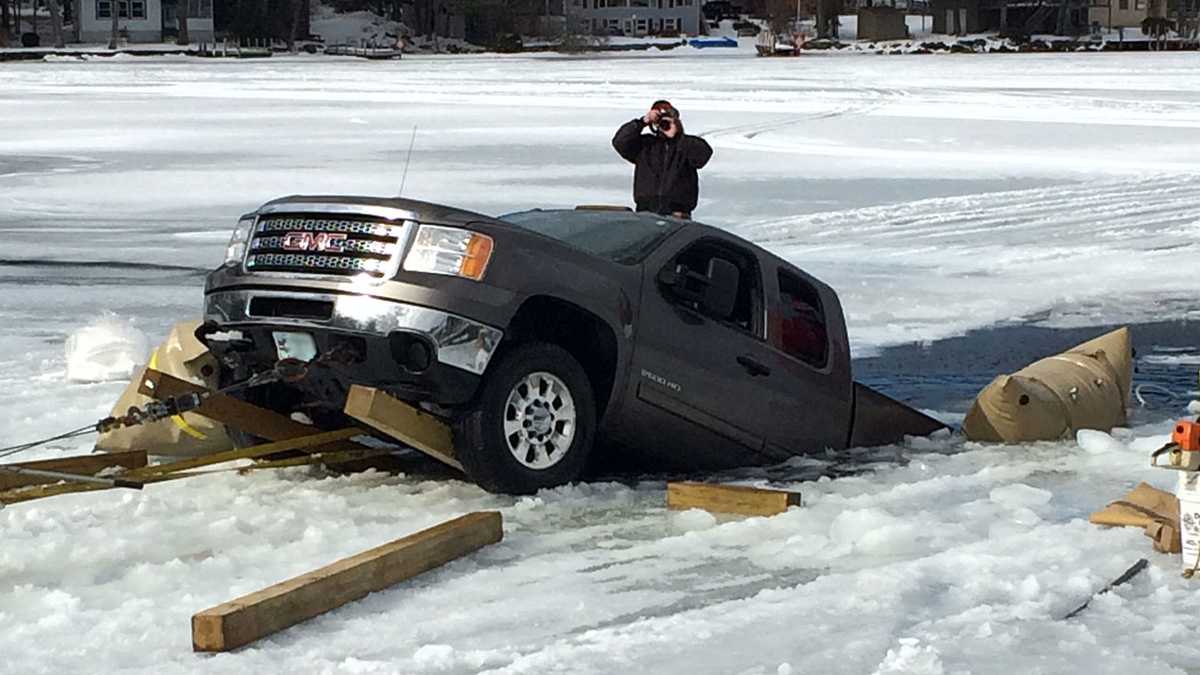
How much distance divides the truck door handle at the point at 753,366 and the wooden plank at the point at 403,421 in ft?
5.22

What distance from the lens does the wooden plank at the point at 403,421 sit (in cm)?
769

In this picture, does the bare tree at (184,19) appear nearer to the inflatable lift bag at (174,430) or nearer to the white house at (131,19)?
the white house at (131,19)

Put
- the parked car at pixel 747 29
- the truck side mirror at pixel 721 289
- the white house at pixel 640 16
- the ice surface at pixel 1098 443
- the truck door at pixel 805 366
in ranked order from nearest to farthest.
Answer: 1. the truck side mirror at pixel 721 289
2. the truck door at pixel 805 366
3. the ice surface at pixel 1098 443
4. the parked car at pixel 747 29
5. the white house at pixel 640 16

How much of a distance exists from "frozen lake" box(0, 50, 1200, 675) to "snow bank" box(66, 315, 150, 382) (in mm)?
147

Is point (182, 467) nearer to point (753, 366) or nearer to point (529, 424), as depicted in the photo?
point (529, 424)

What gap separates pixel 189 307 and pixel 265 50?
289 ft

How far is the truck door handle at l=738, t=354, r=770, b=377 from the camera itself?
29.5 feet

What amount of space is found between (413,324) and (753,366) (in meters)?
2.05

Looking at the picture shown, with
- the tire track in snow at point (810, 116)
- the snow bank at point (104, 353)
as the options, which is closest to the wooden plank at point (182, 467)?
the snow bank at point (104, 353)

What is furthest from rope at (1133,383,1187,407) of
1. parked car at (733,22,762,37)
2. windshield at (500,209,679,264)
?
parked car at (733,22,762,37)

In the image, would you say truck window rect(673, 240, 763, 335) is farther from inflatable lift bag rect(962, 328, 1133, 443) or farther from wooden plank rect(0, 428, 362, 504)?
wooden plank rect(0, 428, 362, 504)

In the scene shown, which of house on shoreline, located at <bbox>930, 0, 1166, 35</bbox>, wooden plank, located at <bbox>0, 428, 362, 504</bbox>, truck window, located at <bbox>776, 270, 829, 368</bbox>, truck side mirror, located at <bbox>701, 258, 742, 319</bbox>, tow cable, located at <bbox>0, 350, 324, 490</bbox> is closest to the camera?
wooden plank, located at <bbox>0, 428, 362, 504</bbox>

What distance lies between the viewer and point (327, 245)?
25.6 feet

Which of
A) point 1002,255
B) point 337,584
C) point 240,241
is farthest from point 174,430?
point 1002,255
